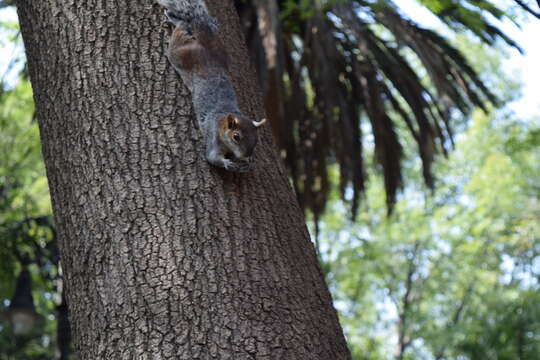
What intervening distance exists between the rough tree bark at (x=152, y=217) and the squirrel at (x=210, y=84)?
0.13 ft

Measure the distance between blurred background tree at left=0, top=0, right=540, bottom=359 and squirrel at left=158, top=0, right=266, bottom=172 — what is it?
984 millimetres

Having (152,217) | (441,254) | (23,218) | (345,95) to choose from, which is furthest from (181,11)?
(441,254)

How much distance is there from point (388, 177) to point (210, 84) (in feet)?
14.5

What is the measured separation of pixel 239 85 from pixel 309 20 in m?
3.26

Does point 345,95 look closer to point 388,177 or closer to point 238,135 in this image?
point 388,177

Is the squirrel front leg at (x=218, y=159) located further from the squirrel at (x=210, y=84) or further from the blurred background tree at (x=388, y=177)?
the blurred background tree at (x=388, y=177)

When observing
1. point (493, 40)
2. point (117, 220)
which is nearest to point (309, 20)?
point (493, 40)

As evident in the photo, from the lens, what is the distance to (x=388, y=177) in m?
6.48

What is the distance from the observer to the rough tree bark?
1910 mm

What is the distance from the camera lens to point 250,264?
6.54ft

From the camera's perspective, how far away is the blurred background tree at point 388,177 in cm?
561

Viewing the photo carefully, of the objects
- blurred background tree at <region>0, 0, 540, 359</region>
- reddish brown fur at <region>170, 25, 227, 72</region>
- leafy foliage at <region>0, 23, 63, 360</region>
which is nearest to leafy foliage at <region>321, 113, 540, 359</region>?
blurred background tree at <region>0, 0, 540, 359</region>

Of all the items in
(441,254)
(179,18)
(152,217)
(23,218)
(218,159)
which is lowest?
(441,254)

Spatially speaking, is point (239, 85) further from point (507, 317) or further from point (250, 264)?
point (507, 317)
